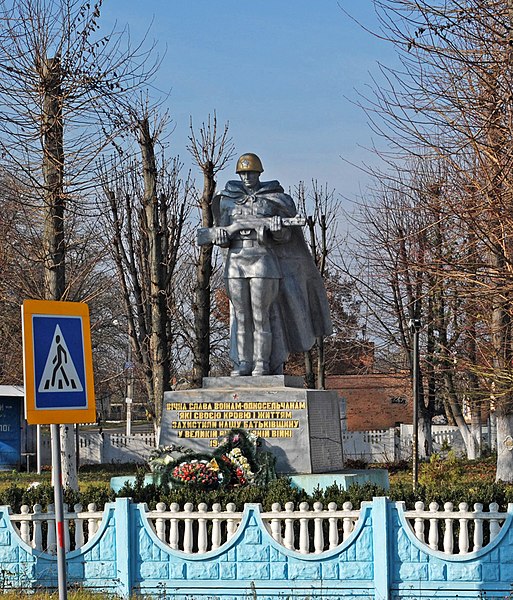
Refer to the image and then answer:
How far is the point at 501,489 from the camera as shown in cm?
932

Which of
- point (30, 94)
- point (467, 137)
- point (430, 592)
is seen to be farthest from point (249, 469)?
point (30, 94)

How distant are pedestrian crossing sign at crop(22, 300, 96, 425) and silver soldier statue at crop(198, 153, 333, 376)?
5.91 meters

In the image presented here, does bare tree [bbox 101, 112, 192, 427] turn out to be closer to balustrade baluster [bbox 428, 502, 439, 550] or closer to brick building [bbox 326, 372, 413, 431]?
balustrade baluster [bbox 428, 502, 439, 550]

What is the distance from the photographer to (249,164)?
13.3 metres

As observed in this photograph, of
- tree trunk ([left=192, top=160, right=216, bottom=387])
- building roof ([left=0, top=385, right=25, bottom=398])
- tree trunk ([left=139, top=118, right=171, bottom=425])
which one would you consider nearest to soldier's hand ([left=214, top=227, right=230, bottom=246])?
tree trunk ([left=192, top=160, right=216, bottom=387])

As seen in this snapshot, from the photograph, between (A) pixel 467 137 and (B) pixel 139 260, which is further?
(B) pixel 139 260

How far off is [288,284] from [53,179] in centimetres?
493

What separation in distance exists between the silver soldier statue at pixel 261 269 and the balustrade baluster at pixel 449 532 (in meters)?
4.88

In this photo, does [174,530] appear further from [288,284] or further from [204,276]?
[204,276]

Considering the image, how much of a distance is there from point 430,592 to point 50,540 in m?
3.34

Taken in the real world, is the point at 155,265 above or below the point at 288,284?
above

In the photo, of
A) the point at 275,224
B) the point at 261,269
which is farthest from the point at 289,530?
the point at 275,224

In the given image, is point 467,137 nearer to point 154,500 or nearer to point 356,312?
point 154,500

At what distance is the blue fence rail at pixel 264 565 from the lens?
27.9 feet
